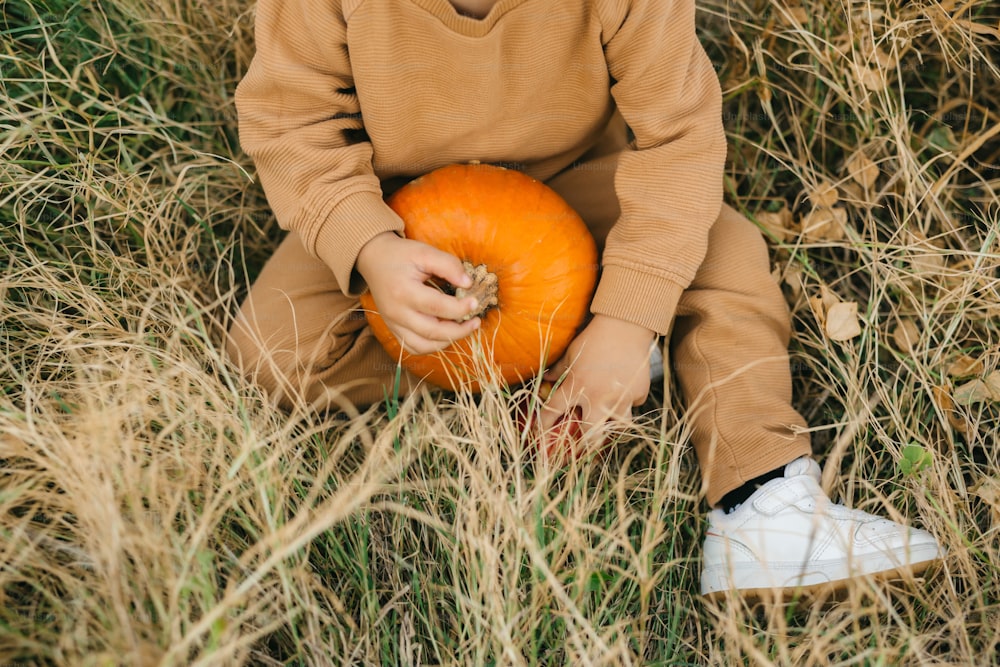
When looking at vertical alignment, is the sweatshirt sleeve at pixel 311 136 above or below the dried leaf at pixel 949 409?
above

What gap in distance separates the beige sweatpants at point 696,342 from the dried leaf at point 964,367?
0.32 meters

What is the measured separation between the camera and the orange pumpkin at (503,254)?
139 centimetres

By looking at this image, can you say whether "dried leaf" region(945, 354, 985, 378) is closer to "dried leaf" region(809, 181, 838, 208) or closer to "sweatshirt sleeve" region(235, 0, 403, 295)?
"dried leaf" region(809, 181, 838, 208)

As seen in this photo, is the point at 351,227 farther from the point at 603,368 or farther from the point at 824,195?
the point at 824,195

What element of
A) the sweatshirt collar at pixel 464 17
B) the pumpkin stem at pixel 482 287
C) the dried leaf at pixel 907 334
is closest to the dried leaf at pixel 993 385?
the dried leaf at pixel 907 334

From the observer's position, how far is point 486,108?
1.43 metres

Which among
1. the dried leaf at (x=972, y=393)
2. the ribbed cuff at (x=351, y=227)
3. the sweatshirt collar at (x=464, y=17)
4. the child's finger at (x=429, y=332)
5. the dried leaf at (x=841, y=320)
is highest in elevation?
the sweatshirt collar at (x=464, y=17)

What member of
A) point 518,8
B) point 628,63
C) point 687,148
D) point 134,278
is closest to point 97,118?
point 134,278

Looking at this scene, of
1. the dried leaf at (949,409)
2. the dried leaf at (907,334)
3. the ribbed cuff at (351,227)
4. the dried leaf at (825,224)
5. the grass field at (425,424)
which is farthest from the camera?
the dried leaf at (825,224)

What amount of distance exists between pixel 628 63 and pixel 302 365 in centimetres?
86

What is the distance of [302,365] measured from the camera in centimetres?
154

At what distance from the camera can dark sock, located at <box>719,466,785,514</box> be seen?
4.58ft

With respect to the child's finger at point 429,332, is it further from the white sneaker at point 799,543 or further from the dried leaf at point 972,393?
the dried leaf at point 972,393

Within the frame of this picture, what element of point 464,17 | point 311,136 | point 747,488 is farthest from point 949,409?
point 311,136
